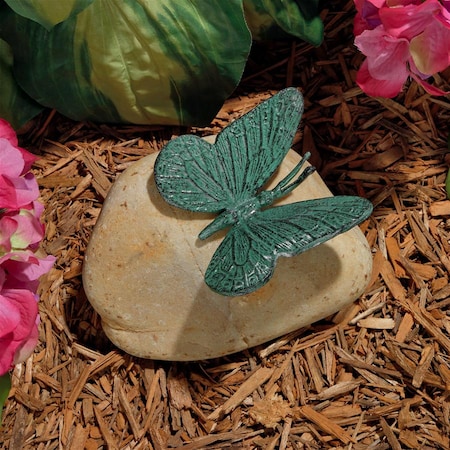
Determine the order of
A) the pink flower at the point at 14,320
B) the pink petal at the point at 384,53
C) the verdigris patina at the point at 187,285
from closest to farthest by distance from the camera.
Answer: the pink flower at the point at 14,320, the pink petal at the point at 384,53, the verdigris patina at the point at 187,285

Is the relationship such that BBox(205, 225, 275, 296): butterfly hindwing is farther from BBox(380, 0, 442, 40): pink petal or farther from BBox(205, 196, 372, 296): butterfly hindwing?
BBox(380, 0, 442, 40): pink petal

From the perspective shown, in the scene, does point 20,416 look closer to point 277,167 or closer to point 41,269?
point 41,269

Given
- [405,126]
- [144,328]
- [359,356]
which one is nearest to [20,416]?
[144,328]

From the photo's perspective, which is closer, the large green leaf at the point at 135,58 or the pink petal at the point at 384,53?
the pink petal at the point at 384,53

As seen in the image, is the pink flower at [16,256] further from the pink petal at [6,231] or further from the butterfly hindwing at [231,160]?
the butterfly hindwing at [231,160]

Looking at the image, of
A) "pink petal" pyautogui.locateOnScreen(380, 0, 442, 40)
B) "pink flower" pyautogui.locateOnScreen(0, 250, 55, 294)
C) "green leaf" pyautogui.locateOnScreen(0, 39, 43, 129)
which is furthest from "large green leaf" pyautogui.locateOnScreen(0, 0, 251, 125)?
"pink flower" pyautogui.locateOnScreen(0, 250, 55, 294)

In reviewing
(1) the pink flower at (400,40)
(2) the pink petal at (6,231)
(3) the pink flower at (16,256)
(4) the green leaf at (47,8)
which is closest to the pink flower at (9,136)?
(3) the pink flower at (16,256)

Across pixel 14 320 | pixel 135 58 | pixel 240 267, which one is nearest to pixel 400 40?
pixel 240 267

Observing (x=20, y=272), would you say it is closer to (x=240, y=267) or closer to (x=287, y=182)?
(x=240, y=267)
